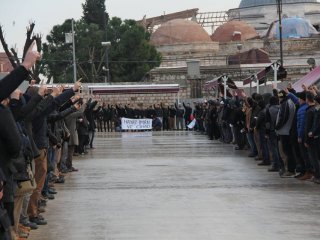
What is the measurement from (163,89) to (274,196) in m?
39.4

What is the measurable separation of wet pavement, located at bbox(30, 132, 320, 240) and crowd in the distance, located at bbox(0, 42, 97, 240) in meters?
0.31

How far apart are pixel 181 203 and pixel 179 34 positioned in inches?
3436

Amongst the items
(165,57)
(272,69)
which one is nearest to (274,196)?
(272,69)

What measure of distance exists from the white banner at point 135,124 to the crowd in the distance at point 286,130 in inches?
881

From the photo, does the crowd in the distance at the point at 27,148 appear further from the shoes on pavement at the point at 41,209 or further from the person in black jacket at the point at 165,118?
the person in black jacket at the point at 165,118

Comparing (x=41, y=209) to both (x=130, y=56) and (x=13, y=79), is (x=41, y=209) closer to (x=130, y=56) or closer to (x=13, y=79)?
(x=13, y=79)

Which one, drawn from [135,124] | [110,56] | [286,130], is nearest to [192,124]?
[135,124]

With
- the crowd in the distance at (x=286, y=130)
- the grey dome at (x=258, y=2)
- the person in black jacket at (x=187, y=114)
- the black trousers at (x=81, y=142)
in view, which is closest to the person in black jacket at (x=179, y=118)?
the person in black jacket at (x=187, y=114)

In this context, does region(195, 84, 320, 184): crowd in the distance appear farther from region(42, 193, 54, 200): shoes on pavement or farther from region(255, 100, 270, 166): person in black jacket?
region(42, 193, 54, 200): shoes on pavement

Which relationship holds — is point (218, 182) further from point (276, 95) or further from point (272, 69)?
point (272, 69)

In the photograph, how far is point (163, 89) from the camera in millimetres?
53719

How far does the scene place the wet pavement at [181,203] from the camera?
11.1 meters

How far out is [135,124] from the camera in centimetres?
4772

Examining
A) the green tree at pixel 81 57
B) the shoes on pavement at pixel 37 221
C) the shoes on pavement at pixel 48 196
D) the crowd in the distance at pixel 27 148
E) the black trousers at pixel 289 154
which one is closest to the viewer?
the crowd in the distance at pixel 27 148
